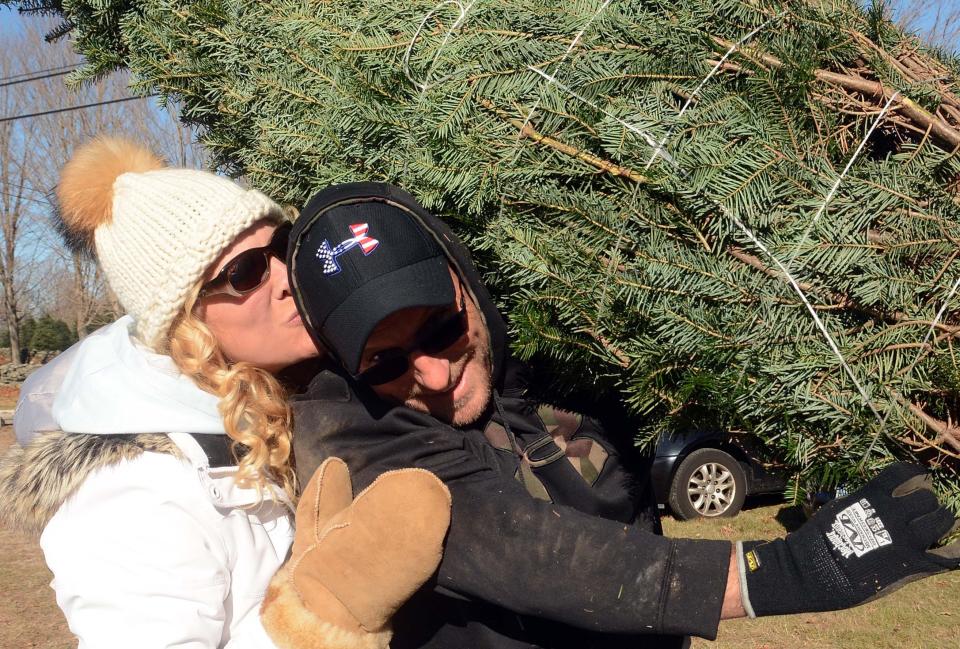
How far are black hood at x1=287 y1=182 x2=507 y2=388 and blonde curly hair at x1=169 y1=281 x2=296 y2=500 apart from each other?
Result: 23 cm

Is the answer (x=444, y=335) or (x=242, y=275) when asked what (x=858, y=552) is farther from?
(x=242, y=275)

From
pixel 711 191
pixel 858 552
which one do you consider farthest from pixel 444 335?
pixel 858 552

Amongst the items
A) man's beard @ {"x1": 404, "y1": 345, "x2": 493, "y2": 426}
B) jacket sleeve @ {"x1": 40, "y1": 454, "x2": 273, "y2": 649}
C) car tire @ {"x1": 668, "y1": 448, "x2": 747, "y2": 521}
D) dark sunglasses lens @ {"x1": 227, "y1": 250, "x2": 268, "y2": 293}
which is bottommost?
car tire @ {"x1": 668, "y1": 448, "x2": 747, "y2": 521}

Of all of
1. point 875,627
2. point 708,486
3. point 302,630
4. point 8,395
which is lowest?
point 8,395

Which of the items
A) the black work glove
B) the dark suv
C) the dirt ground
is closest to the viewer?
the black work glove

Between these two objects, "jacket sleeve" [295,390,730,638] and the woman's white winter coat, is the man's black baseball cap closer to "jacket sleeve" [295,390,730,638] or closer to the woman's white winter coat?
"jacket sleeve" [295,390,730,638]

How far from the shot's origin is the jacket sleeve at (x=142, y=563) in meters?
1.45

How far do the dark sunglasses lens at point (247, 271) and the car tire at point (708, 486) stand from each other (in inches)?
234

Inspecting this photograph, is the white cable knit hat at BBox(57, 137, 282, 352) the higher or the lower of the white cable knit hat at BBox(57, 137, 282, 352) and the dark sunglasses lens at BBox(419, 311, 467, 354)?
the higher

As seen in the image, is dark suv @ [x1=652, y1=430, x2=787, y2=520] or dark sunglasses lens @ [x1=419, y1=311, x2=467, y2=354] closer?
dark sunglasses lens @ [x1=419, y1=311, x2=467, y2=354]

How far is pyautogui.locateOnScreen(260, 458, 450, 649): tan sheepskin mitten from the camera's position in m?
1.39

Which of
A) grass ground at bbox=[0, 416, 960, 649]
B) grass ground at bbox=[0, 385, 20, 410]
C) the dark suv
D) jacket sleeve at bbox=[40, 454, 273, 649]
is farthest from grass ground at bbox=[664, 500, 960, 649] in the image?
grass ground at bbox=[0, 385, 20, 410]

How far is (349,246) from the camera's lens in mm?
1524

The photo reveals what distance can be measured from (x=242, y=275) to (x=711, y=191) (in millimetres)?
1073
